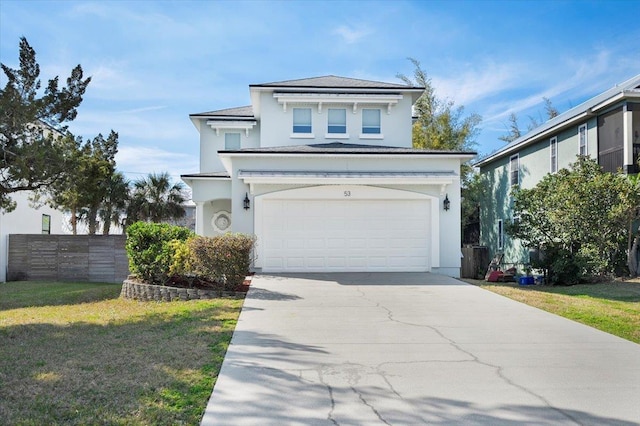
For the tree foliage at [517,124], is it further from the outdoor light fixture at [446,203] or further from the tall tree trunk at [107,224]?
the tall tree trunk at [107,224]

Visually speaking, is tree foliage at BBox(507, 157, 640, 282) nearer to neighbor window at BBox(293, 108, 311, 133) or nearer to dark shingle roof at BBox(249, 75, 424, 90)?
dark shingle roof at BBox(249, 75, 424, 90)

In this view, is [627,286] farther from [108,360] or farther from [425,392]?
[108,360]

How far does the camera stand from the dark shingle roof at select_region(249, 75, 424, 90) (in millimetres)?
18359

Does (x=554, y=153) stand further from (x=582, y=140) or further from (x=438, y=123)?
(x=438, y=123)

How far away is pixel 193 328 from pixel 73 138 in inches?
314

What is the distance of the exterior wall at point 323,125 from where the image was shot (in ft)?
60.5

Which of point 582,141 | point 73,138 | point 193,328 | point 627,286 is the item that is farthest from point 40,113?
point 582,141

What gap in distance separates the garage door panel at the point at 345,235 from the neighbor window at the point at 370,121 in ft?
12.9

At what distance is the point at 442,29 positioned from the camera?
1528 centimetres

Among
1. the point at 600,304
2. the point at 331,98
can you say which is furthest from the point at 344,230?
the point at 600,304

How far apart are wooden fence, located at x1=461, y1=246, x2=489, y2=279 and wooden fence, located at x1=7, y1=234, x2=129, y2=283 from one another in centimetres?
1597

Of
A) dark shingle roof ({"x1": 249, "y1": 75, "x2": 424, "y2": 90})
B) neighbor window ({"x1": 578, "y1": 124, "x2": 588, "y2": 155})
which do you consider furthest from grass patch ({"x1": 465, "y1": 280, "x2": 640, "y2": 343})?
dark shingle roof ({"x1": 249, "y1": 75, "x2": 424, "y2": 90})

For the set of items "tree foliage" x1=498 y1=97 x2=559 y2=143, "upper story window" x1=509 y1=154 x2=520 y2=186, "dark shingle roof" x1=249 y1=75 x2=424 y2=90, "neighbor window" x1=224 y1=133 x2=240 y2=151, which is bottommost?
"upper story window" x1=509 y1=154 x2=520 y2=186

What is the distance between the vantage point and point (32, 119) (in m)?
11.6
